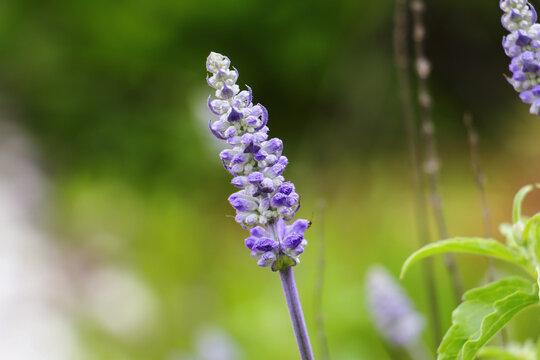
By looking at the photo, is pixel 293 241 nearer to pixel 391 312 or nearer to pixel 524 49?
pixel 524 49

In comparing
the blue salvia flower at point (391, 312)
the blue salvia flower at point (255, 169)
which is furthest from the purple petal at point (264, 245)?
the blue salvia flower at point (391, 312)

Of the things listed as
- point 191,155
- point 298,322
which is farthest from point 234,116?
point 191,155

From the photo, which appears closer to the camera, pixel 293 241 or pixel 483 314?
pixel 293 241

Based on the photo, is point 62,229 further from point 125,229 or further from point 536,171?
point 536,171

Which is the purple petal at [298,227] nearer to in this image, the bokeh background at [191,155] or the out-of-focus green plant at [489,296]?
the out-of-focus green plant at [489,296]

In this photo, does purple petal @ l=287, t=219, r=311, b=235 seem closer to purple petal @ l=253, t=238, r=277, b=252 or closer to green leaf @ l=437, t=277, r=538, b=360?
purple petal @ l=253, t=238, r=277, b=252

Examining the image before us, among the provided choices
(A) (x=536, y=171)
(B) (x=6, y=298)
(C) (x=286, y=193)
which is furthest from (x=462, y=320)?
(A) (x=536, y=171)

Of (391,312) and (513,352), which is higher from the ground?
(391,312)

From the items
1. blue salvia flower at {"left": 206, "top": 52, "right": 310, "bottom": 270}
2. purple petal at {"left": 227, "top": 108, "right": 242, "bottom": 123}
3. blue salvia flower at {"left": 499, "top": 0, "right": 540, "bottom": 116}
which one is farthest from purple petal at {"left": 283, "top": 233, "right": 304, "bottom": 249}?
blue salvia flower at {"left": 499, "top": 0, "right": 540, "bottom": 116}
